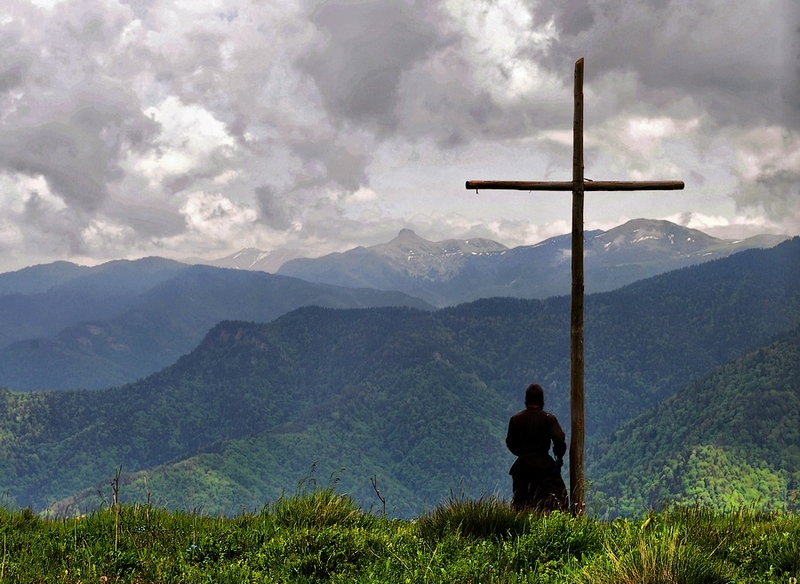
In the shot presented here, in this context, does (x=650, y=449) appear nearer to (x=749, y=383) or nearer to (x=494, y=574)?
(x=749, y=383)

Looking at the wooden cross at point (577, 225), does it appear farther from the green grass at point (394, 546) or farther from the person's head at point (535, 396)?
the green grass at point (394, 546)

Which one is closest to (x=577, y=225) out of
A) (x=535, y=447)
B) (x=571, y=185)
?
(x=571, y=185)

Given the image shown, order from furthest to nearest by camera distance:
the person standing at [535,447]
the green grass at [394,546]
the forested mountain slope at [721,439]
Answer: the forested mountain slope at [721,439] < the person standing at [535,447] < the green grass at [394,546]

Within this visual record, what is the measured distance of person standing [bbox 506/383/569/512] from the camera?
10.5m

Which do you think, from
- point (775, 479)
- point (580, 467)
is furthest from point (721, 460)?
point (580, 467)

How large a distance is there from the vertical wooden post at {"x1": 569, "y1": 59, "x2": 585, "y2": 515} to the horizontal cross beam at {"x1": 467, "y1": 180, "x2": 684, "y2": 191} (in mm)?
181

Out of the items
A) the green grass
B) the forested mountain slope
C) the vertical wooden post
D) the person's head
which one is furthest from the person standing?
the forested mountain slope

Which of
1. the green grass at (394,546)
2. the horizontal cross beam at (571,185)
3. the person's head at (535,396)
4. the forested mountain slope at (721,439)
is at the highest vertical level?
the horizontal cross beam at (571,185)

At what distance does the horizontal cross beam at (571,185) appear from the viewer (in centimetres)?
1106

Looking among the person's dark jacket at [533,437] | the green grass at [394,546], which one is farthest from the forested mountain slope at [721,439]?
the green grass at [394,546]

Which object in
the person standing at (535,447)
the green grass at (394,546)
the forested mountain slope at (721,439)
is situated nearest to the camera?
the green grass at (394,546)

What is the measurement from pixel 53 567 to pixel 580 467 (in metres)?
7.71

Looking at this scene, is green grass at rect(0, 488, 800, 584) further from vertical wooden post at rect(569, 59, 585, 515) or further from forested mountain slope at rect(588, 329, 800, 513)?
forested mountain slope at rect(588, 329, 800, 513)

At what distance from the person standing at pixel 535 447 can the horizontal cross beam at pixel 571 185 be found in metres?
3.34
